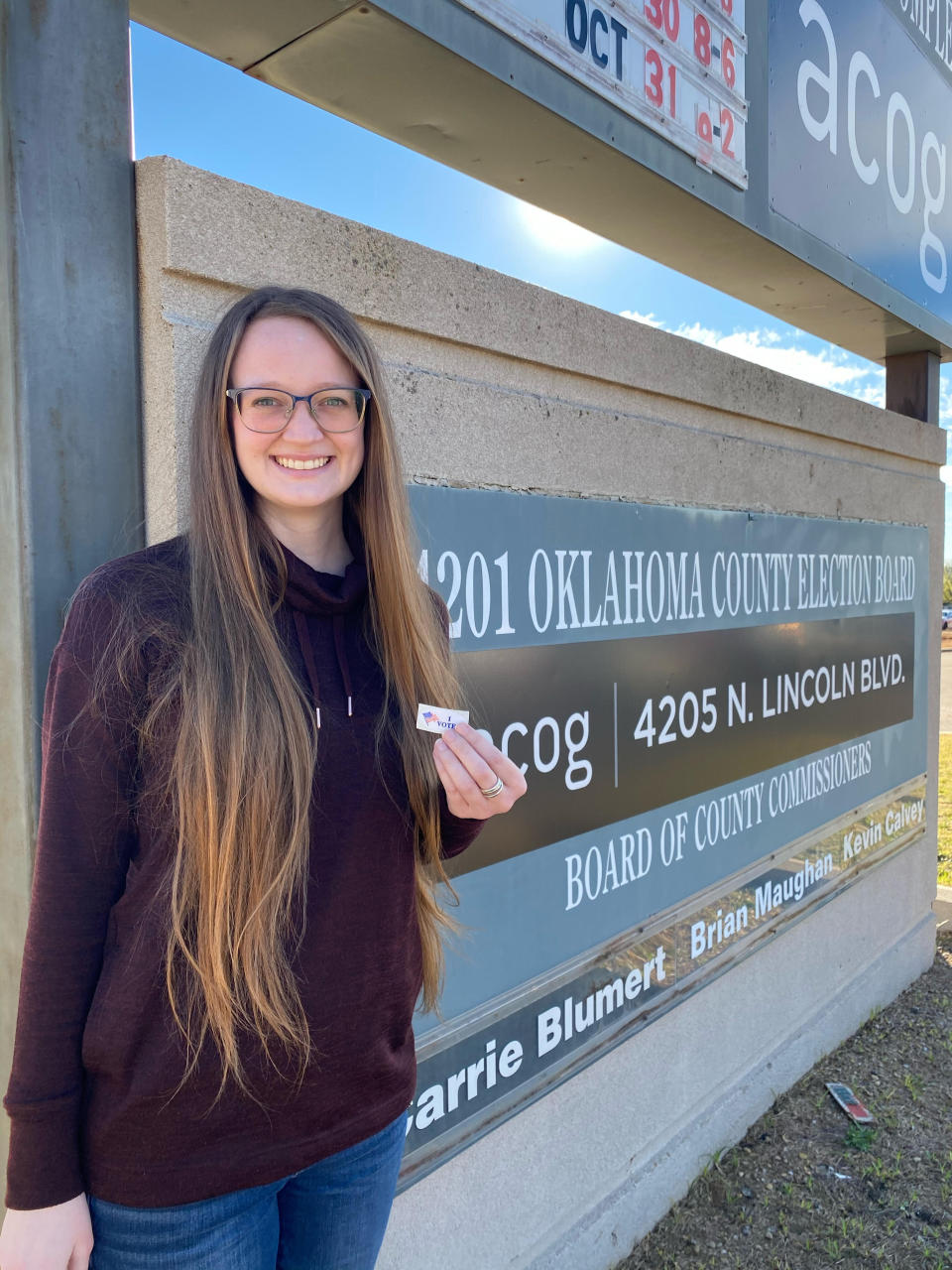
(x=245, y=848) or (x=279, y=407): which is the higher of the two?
(x=279, y=407)

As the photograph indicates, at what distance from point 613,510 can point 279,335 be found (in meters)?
1.43

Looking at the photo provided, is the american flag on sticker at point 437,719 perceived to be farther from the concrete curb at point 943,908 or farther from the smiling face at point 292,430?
the concrete curb at point 943,908

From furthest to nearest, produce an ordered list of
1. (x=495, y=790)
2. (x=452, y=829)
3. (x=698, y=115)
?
(x=698, y=115) < (x=452, y=829) < (x=495, y=790)

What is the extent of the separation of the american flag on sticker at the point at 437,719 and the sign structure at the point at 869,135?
288cm

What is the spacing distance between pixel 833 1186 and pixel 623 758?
1.66m

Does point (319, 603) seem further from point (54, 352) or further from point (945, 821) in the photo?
point (945, 821)

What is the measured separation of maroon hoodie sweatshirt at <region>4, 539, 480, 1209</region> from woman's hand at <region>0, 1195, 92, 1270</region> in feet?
0.05

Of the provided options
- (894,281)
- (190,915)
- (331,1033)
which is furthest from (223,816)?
(894,281)

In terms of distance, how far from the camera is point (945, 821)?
24.9 ft

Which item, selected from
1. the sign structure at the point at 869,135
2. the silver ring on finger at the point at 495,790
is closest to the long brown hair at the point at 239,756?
the silver ring on finger at the point at 495,790

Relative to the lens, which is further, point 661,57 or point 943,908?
point 943,908

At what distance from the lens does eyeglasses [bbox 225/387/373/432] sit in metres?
1.35

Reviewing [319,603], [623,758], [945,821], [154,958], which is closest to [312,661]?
[319,603]

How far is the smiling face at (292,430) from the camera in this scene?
1353 mm
